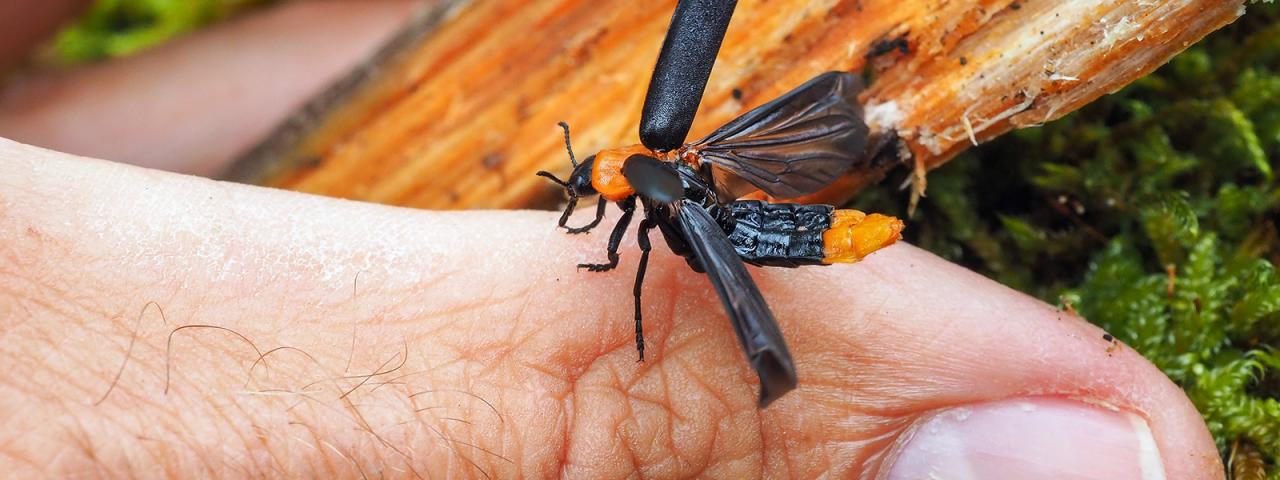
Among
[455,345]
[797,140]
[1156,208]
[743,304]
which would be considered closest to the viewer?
[743,304]

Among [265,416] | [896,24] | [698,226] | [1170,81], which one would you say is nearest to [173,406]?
[265,416]

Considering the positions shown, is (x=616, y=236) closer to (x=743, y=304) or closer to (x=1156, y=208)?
(x=743, y=304)

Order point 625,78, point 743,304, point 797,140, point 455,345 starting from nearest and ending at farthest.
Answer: point 743,304 < point 455,345 < point 797,140 < point 625,78

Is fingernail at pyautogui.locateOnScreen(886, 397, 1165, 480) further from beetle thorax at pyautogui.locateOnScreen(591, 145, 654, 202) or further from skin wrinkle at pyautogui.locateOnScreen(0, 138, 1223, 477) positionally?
beetle thorax at pyautogui.locateOnScreen(591, 145, 654, 202)

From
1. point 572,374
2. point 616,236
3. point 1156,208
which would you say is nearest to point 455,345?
point 572,374

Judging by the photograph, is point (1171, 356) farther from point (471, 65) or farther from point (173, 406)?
point (173, 406)

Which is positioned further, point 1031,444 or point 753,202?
point 753,202

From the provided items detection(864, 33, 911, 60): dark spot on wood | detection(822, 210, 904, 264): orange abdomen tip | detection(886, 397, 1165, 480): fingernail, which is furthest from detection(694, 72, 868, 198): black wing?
detection(886, 397, 1165, 480): fingernail
